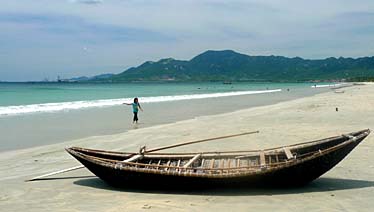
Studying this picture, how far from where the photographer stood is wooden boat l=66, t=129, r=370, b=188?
7402mm

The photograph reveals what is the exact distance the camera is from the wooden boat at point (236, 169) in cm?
740

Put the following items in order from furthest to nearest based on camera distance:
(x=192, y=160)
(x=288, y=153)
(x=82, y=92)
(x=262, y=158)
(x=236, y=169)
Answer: (x=82, y=92) → (x=192, y=160) → (x=262, y=158) → (x=288, y=153) → (x=236, y=169)

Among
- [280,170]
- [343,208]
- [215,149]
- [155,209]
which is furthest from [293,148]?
[215,149]

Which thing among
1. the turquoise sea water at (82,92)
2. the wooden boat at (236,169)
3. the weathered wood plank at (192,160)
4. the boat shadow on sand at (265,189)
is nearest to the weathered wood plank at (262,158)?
the wooden boat at (236,169)

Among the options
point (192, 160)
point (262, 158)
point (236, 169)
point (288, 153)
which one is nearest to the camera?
point (236, 169)

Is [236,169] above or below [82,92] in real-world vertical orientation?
above

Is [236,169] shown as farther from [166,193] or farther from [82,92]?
[82,92]

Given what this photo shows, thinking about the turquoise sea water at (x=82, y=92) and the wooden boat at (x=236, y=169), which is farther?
the turquoise sea water at (x=82, y=92)

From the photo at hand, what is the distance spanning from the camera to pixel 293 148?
862 cm

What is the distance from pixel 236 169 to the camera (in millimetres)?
7699

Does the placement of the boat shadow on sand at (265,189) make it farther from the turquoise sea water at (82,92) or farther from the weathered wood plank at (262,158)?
the turquoise sea water at (82,92)

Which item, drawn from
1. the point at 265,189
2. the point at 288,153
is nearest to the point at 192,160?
the point at 265,189

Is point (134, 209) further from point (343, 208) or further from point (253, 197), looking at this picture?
point (343, 208)

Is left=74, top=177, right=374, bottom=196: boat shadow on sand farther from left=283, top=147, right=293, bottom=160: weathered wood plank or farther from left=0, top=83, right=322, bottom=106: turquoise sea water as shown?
left=0, top=83, right=322, bottom=106: turquoise sea water
